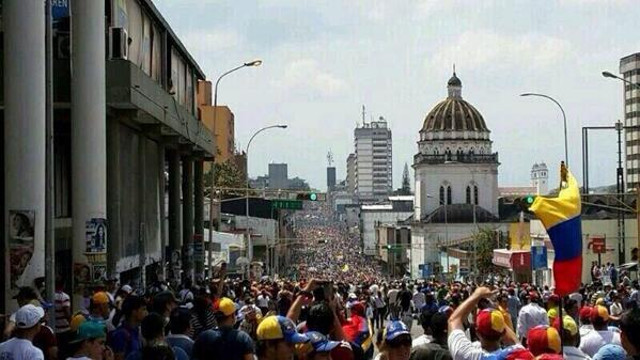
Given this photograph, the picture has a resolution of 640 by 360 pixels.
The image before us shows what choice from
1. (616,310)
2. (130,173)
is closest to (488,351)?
(616,310)

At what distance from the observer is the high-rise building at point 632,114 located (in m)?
145

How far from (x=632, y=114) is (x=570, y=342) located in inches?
5654

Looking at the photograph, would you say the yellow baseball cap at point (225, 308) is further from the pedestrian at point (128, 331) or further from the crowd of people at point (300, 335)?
the pedestrian at point (128, 331)

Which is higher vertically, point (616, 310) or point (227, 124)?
point (227, 124)

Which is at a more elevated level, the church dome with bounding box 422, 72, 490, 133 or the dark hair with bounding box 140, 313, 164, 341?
the church dome with bounding box 422, 72, 490, 133

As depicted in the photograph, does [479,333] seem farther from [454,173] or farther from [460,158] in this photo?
[460,158]

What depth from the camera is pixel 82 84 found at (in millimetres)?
25234

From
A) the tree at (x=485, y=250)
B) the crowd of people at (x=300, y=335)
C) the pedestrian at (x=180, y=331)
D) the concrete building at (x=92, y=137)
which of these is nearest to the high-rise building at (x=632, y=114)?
the tree at (x=485, y=250)

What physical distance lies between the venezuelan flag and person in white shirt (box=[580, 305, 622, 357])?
1.80 metres

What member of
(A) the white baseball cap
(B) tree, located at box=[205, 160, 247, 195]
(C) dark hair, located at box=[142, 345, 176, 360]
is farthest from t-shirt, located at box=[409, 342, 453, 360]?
(B) tree, located at box=[205, 160, 247, 195]

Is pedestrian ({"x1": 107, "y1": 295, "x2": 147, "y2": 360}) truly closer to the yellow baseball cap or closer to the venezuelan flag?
the yellow baseball cap

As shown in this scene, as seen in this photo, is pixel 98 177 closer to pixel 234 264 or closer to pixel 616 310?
pixel 616 310

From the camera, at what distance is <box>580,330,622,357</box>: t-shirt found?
1166 cm

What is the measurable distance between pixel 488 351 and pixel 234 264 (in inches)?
2281
